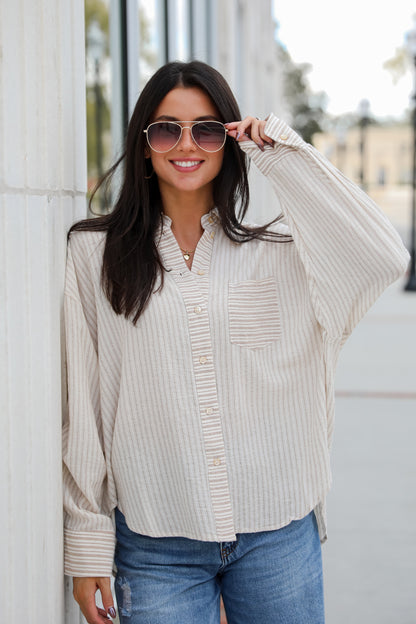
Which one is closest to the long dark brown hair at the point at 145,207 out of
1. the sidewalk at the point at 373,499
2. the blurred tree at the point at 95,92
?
the blurred tree at the point at 95,92

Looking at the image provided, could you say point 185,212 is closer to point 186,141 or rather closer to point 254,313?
point 186,141

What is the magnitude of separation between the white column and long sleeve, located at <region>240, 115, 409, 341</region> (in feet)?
1.65

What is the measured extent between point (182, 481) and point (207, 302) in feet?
1.44

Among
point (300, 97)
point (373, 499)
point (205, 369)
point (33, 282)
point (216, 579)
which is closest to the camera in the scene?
point (33, 282)

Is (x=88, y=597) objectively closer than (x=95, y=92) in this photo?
Yes

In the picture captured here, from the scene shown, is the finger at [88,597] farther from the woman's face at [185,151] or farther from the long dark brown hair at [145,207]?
the woman's face at [185,151]

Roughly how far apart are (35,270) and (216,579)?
3.02 feet

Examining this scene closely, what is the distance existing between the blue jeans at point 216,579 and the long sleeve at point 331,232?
0.57 metres

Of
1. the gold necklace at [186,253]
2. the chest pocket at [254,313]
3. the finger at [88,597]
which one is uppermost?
the gold necklace at [186,253]

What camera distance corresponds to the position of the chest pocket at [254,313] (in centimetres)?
199

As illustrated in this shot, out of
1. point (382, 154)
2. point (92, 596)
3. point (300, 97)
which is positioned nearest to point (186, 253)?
point (92, 596)

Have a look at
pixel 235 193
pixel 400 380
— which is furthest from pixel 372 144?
pixel 235 193

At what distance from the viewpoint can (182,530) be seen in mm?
1990

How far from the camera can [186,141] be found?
6.67 ft
